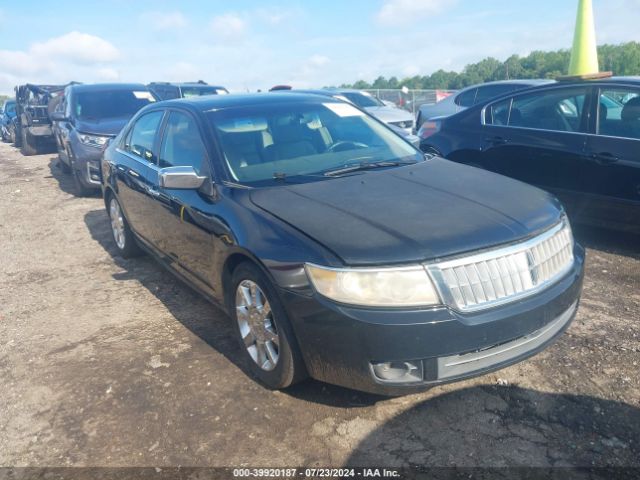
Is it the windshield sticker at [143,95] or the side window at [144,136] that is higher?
the windshield sticker at [143,95]

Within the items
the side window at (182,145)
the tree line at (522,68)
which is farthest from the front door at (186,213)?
the tree line at (522,68)

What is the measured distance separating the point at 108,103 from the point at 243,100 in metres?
6.82

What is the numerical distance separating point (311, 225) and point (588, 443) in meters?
1.67

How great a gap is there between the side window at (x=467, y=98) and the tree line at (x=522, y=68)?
92.5 ft

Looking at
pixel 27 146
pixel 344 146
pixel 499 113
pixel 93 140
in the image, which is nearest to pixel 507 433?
pixel 344 146

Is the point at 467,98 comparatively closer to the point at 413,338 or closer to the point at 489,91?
the point at 489,91

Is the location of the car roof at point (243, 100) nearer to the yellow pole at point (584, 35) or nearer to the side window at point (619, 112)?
the side window at point (619, 112)

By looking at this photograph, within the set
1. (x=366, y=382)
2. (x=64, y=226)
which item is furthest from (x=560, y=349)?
(x=64, y=226)

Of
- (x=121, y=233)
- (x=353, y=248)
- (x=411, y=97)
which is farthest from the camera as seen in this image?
(x=411, y=97)

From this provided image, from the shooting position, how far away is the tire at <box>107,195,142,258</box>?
560 cm

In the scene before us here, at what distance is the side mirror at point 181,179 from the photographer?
11.6ft

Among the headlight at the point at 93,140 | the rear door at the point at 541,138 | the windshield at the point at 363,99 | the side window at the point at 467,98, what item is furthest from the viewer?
the windshield at the point at 363,99

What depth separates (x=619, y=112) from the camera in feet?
16.8

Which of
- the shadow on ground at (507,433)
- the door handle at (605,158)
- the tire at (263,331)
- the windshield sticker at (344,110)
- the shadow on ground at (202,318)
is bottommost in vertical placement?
the shadow on ground at (507,433)
